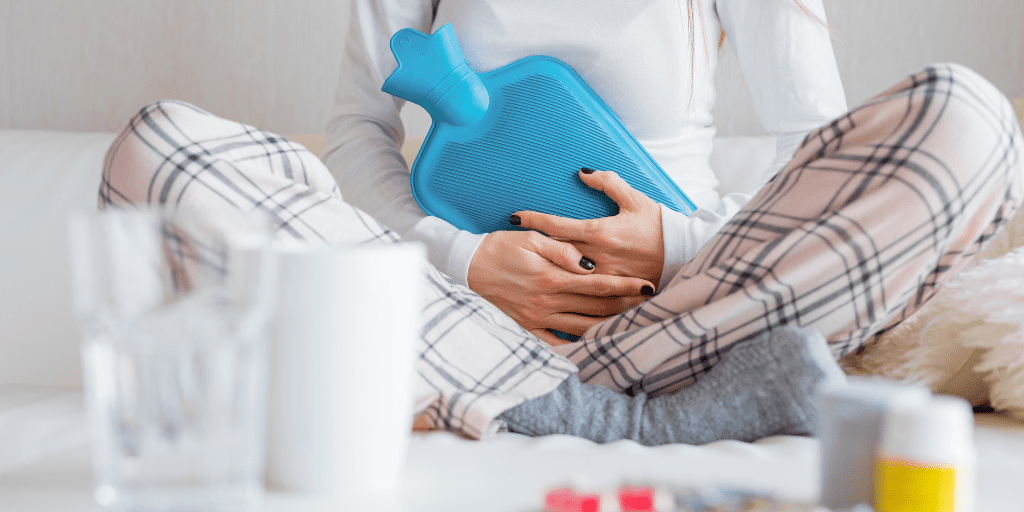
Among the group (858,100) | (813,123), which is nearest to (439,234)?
(813,123)

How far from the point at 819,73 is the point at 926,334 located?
37 centimetres

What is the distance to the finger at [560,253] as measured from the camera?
716mm

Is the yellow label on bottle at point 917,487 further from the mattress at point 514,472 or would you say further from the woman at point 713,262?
the woman at point 713,262

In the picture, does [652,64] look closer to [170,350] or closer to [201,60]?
[170,350]

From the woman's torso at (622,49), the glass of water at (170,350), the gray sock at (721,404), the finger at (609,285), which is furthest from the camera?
the woman's torso at (622,49)

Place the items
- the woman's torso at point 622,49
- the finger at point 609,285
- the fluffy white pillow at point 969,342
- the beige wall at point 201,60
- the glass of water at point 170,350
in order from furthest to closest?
1. the beige wall at point 201,60
2. the woman's torso at point 622,49
3. the finger at point 609,285
4. the fluffy white pillow at point 969,342
5. the glass of water at point 170,350

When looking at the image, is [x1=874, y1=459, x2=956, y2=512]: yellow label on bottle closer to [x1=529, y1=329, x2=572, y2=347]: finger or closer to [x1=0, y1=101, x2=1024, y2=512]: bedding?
[x1=0, y1=101, x2=1024, y2=512]: bedding

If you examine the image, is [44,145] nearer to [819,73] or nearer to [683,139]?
[683,139]

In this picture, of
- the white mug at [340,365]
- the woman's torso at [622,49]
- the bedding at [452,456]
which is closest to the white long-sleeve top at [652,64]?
the woman's torso at [622,49]

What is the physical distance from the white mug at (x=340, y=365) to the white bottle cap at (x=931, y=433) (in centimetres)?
19

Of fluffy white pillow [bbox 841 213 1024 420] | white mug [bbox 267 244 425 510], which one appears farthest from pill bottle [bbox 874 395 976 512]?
fluffy white pillow [bbox 841 213 1024 420]

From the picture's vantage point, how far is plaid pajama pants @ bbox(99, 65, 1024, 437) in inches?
19.3

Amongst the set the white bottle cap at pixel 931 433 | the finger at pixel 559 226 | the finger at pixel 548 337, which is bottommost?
the finger at pixel 548 337

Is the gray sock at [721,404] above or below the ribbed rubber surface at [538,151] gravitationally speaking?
below
